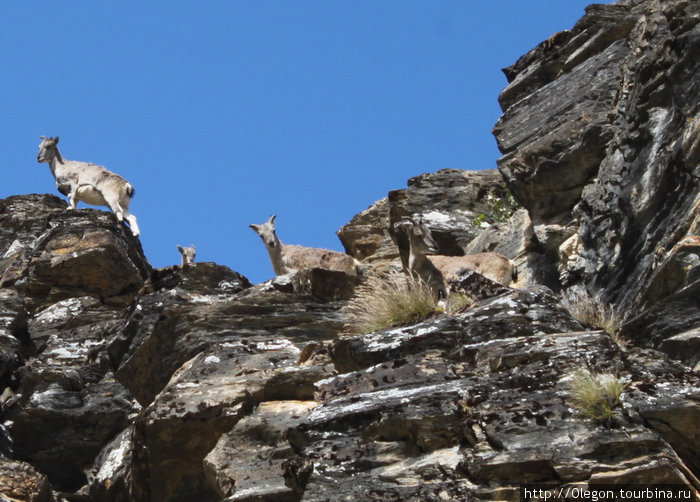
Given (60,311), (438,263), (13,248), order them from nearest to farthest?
(438,263) < (60,311) < (13,248)

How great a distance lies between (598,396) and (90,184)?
985 inches

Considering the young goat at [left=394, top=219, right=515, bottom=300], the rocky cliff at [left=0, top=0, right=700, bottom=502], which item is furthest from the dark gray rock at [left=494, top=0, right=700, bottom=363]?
the young goat at [left=394, top=219, right=515, bottom=300]

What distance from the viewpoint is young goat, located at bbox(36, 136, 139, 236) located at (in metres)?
31.5

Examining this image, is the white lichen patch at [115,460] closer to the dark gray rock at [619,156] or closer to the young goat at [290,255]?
the dark gray rock at [619,156]

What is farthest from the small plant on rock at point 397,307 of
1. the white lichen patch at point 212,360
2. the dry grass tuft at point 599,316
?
the white lichen patch at point 212,360

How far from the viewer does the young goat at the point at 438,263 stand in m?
17.9

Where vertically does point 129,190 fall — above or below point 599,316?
above

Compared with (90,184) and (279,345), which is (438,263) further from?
(90,184)

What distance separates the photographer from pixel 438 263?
65.1 ft

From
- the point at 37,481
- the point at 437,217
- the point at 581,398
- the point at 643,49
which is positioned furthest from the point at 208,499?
the point at 437,217

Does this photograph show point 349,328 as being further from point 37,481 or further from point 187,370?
point 37,481

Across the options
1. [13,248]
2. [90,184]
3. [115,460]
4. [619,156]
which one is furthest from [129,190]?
[619,156]

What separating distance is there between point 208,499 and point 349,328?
133 inches

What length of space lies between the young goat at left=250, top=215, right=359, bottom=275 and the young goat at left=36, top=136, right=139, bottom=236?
3.84 meters
